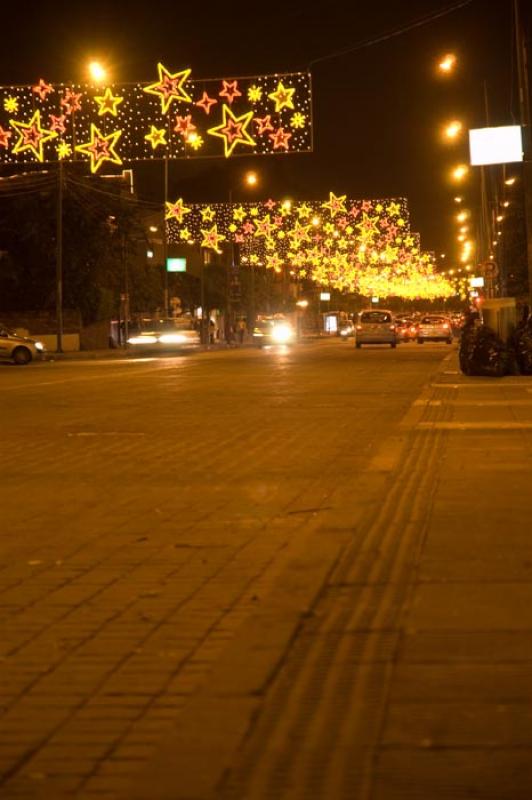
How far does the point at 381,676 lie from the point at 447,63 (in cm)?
3330

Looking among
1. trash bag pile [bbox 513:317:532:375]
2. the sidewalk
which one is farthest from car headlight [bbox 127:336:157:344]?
the sidewalk

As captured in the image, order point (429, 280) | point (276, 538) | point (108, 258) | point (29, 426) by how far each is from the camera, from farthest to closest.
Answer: point (429, 280) < point (108, 258) < point (29, 426) < point (276, 538)

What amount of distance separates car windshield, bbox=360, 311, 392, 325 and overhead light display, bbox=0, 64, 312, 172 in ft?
75.0

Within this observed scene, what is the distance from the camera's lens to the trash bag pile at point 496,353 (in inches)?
1160

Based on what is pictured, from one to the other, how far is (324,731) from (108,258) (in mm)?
62744

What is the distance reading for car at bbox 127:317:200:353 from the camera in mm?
61375

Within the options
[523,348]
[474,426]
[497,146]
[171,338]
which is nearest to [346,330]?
[171,338]

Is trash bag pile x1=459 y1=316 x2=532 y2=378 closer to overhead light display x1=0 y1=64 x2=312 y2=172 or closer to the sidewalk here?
overhead light display x1=0 y1=64 x2=312 y2=172

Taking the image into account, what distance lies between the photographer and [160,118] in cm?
3356

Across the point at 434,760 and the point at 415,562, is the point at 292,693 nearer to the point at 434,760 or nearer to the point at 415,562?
the point at 434,760

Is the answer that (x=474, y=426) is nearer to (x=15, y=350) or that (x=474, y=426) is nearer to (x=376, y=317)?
(x=15, y=350)

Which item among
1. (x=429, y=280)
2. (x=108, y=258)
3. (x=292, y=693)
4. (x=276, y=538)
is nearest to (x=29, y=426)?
(x=276, y=538)

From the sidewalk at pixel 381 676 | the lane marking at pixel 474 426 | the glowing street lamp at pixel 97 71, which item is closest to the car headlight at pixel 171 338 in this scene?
the glowing street lamp at pixel 97 71

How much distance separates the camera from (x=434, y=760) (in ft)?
16.2
